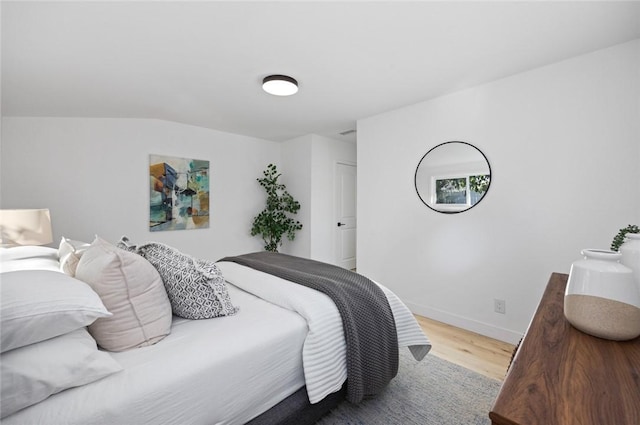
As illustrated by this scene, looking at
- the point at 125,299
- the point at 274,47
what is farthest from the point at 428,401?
the point at 274,47

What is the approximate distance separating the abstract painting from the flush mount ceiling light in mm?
1962

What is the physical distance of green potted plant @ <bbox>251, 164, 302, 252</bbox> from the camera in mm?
4348

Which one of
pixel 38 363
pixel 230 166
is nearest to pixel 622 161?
pixel 38 363

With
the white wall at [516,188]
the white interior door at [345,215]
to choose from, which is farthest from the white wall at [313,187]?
the white wall at [516,188]

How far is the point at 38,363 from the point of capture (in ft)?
2.55

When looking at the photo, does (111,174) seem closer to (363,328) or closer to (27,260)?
(27,260)

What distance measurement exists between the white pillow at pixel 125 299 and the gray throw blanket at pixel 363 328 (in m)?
0.79

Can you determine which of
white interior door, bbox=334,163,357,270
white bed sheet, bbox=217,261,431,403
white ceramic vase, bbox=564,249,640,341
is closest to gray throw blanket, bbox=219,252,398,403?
white bed sheet, bbox=217,261,431,403

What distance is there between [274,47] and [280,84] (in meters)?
0.42

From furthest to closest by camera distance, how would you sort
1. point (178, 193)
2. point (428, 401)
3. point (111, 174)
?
point (178, 193) < point (111, 174) < point (428, 401)

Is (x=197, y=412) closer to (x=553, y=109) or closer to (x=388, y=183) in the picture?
(x=388, y=183)

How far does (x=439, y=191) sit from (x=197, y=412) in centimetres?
262

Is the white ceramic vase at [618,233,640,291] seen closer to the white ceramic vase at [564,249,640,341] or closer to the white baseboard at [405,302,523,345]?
the white ceramic vase at [564,249,640,341]

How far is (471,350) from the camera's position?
225 centimetres
